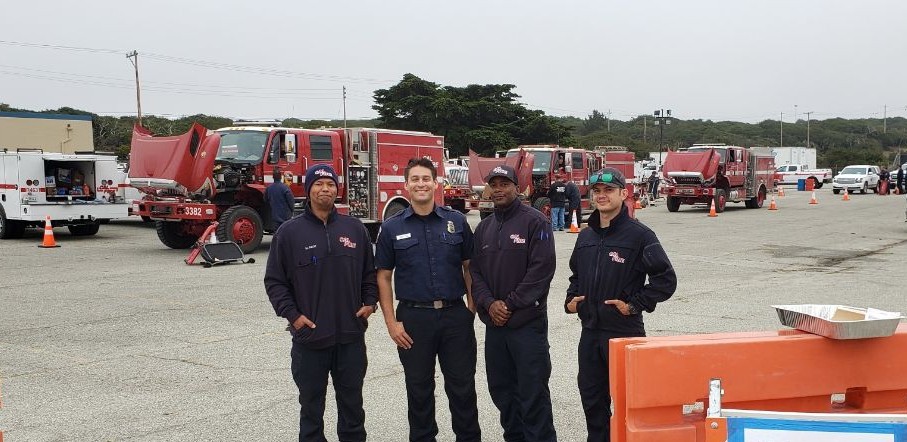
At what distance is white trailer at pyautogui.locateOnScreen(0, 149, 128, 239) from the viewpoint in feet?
60.0

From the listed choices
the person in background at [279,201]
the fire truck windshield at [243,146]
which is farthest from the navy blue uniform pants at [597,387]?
the fire truck windshield at [243,146]

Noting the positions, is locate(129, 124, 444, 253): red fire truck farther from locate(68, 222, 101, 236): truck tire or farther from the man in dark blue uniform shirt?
the man in dark blue uniform shirt

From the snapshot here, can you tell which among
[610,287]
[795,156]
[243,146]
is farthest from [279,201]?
[795,156]

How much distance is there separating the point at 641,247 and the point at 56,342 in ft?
19.5

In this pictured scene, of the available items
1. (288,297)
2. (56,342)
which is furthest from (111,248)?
(288,297)

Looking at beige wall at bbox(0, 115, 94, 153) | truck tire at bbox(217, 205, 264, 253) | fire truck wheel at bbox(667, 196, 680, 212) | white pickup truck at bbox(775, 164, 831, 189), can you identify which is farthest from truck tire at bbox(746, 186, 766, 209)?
beige wall at bbox(0, 115, 94, 153)

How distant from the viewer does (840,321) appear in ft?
12.1

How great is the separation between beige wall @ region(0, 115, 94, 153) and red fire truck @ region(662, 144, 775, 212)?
24151 mm

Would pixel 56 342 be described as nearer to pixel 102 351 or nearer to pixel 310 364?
pixel 102 351

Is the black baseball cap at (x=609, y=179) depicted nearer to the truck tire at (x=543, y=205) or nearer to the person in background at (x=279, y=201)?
the person in background at (x=279, y=201)

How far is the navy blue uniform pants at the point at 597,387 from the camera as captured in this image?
15.0 feet

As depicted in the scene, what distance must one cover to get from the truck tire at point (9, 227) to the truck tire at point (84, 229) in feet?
3.94

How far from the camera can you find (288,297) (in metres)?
4.60

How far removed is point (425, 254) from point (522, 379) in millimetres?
871
